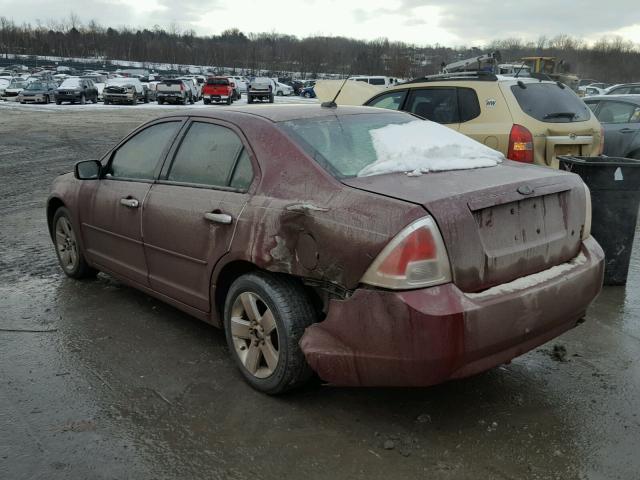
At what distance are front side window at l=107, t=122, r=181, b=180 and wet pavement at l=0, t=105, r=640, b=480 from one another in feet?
3.60

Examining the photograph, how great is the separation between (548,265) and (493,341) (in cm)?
65

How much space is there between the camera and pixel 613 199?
513cm

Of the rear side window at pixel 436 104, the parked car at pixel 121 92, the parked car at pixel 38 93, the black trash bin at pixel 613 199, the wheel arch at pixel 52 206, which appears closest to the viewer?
the black trash bin at pixel 613 199

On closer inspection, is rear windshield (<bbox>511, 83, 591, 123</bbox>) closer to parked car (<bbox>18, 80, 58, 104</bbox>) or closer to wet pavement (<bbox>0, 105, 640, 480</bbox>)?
wet pavement (<bbox>0, 105, 640, 480</bbox>)

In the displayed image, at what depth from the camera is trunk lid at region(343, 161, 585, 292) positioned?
2809mm

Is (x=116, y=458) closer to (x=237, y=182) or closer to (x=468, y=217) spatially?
(x=237, y=182)

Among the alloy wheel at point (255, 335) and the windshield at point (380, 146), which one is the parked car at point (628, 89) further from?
the alloy wheel at point (255, 335)

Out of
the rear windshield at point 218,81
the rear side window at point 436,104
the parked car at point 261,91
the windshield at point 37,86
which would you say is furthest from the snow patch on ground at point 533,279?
the windshield at point 37,86

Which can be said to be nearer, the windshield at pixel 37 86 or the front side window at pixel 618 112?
the front side window at pixel 618 112

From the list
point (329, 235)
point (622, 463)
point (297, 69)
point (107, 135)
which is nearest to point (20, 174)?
point (107, 135)

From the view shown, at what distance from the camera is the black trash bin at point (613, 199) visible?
5.04 metres

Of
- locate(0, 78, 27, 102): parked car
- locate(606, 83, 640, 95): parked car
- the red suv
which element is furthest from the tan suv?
locate(0, 78, 27, 102): parked car

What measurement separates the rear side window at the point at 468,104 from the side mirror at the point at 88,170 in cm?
417

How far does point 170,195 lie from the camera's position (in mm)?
4031
